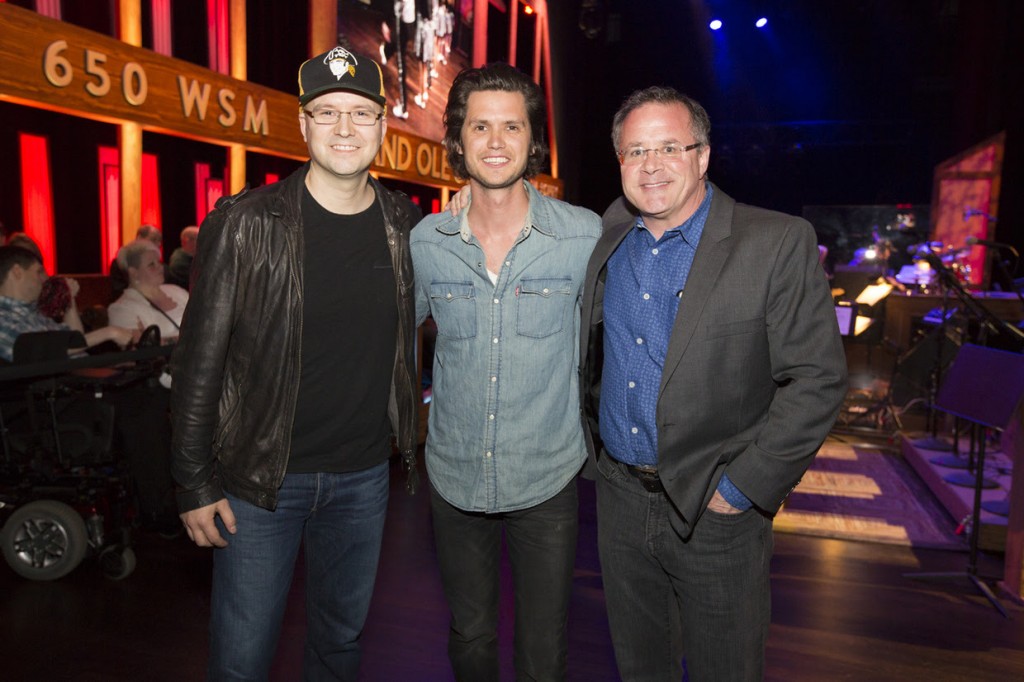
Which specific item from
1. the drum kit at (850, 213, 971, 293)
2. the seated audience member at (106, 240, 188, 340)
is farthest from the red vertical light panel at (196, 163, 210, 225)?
the drum kit at (850, 213, 971, 293)

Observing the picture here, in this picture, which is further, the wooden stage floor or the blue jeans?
the wooden stage floor

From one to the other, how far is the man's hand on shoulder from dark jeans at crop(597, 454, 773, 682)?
1.03 meters

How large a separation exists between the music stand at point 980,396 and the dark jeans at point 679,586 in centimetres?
257

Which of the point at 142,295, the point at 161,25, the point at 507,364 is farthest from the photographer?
the point at 161,25

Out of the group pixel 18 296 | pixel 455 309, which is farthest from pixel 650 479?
pixel 18 296

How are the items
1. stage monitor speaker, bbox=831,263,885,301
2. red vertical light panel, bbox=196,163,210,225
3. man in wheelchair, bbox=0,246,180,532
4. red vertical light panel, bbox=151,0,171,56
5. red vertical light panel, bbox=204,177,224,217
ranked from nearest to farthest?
man in wheelchair, bbox=0,246,180,532
red vertical light panel, bbox=151,0,171,56
red vertical light panel, bbox=196,163,210,225
red vertical light panel, bbox=204,177,224,217
stage monitor speaker, bbox=831,263,885,301

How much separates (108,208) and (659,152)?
249 inches

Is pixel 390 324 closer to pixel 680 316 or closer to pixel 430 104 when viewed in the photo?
pixel 680 316

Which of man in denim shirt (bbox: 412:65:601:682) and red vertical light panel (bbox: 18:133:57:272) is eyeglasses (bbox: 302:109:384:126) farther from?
red vertical light panel (bbox: 18:133:57:272)

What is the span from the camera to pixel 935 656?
10.7 feet

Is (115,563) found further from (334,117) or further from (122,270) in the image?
(334,117)

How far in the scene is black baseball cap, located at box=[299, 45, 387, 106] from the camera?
1.97 metres

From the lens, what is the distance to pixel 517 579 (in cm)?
221

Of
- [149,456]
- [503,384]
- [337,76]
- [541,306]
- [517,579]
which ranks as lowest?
[149,456]
